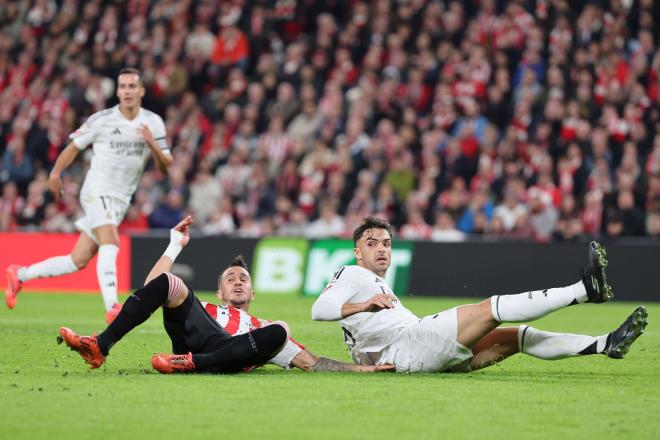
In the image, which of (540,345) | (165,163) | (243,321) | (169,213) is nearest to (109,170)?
(165,163)

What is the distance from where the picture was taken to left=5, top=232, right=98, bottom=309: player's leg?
473 inches

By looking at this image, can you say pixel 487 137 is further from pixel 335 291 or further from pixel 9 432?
pixel 9 432

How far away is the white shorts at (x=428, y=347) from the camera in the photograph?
25.2 feet

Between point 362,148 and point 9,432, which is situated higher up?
point 362,148

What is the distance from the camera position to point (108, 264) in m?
11.7

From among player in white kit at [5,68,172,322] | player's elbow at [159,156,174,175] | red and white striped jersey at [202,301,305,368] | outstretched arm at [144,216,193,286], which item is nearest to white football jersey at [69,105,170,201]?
player in white kit at [5,68,172,322]

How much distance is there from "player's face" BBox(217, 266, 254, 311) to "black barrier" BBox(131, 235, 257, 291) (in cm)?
965

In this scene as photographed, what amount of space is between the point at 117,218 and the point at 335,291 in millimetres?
5009

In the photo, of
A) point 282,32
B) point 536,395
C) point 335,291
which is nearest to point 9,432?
point 335,291

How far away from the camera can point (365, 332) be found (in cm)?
790

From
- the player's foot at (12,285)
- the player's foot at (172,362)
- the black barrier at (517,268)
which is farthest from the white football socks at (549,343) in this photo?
the black barrier at (517,268)

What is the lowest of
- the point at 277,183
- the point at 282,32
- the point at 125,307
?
the point at 125,307

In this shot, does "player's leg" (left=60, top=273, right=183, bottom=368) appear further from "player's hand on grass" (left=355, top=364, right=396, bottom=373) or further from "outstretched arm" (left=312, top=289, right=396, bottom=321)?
"player's hand on grass" (left=355, top=364, right=396, bottom=373)

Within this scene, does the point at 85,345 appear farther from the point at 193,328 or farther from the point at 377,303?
the point at 377,303
